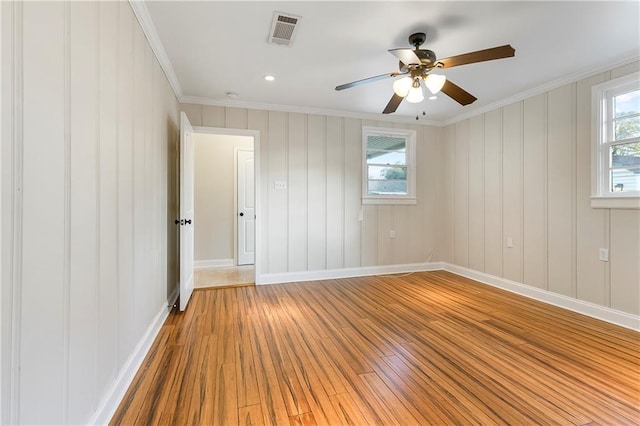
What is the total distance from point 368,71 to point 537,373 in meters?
2.96

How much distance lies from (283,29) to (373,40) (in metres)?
0.77

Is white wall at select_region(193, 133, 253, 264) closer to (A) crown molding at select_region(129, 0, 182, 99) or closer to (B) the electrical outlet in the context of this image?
(A) crown molding at select_region(129, 0, 182, 99)

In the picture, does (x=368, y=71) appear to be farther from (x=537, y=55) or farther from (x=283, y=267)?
(x=283, y=267)

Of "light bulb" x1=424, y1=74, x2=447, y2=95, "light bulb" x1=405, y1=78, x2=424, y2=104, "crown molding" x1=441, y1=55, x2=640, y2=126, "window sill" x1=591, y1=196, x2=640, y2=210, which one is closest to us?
"light bulb" x1=424, y1=74, x2=447, y2=95

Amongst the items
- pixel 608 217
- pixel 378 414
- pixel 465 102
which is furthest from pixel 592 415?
pixel 465 102

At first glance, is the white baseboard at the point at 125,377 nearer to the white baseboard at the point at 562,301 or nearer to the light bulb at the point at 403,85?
the light bulb at the point at 403,85

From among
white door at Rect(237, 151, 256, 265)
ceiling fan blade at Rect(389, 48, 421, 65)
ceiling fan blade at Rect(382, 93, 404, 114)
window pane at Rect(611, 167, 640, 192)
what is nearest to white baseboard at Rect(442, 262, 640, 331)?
window pane at Rect(611, 167, 640, 192)

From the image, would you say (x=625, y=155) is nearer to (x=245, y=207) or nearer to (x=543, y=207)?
(x=543, y=207)

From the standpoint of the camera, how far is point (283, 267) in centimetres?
422

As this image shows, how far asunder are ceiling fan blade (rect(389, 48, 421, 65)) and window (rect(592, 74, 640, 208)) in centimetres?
221

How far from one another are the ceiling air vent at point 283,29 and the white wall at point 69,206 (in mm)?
970

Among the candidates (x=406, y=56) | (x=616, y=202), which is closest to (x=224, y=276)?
(x=406, y=56)

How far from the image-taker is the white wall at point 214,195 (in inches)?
203

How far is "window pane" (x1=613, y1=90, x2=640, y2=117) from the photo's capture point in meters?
2.73
